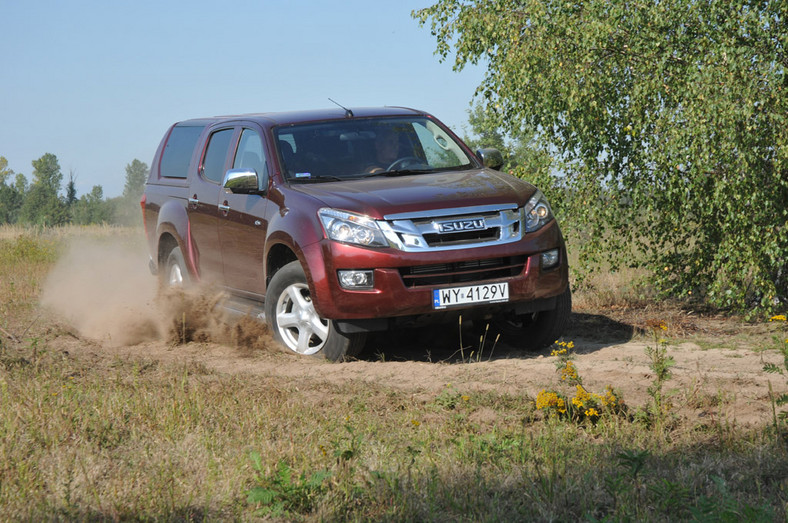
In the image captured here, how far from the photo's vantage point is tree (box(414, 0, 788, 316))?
840 centimetres

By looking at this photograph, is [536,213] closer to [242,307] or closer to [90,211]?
[242,307]

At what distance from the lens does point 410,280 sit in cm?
661

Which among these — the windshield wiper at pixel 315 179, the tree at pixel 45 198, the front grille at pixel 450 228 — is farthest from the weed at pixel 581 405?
the tree at pixel 45 198

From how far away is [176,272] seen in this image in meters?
9.51

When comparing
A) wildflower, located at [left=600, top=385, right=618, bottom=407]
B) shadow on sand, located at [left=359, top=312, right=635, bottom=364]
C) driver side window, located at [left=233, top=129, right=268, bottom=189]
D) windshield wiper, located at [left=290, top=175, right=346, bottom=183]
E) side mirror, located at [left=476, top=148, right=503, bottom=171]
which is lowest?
shadow on sand, located at [left=359, top=312, right=635, bottom=364]

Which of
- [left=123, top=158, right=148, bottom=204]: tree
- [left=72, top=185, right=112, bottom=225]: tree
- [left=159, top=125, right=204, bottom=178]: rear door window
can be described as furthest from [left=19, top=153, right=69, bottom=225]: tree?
[left=159, top=125, right=204, bottom=178]: rear door window

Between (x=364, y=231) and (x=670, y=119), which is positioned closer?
(x=364, y=231)

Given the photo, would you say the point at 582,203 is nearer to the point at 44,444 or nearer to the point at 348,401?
the point at 348,401

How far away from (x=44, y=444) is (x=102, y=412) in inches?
19.4

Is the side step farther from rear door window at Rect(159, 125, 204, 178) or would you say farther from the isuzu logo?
the isuzu logo

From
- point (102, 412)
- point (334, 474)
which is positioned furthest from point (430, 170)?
point (334, 474)

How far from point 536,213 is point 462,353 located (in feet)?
3.92

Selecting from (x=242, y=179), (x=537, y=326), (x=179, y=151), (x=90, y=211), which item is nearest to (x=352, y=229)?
(x=242, y=179)

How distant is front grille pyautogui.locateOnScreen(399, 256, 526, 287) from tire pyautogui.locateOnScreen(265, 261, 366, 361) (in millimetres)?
663
